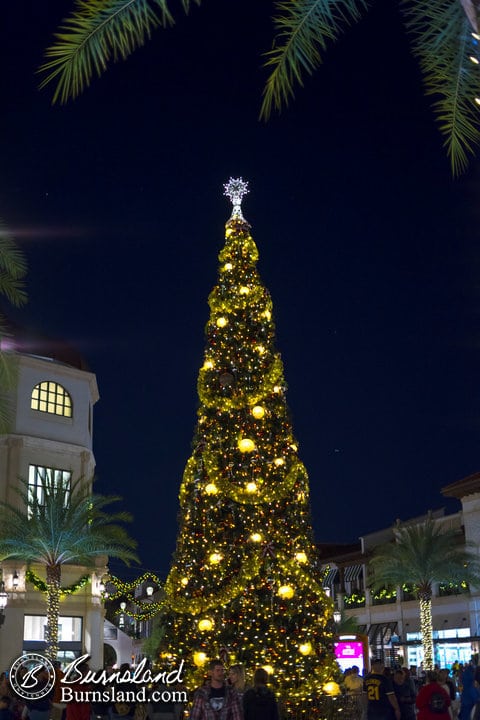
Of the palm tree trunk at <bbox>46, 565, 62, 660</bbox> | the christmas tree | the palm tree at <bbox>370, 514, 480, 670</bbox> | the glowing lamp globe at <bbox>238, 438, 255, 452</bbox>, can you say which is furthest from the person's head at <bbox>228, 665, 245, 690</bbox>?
the palm tree at <bbox>370, 514, 480, 670</bbox>

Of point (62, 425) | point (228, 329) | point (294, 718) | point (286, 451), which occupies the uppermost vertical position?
point (62, 425)

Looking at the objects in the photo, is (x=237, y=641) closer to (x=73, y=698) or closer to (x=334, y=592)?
(x=73, y=698)

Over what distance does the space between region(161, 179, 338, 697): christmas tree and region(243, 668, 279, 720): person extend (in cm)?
758

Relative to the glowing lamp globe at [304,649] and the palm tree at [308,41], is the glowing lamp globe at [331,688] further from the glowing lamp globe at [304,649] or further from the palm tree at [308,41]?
the palm tree at [308,41]

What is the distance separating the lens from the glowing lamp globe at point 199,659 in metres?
17.5

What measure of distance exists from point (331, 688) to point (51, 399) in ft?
112

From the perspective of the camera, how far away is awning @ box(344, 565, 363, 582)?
71.9 m

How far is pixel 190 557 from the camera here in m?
18.3

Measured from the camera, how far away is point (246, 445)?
733 inches

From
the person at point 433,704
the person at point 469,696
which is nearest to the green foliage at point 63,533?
the person at point 469,696

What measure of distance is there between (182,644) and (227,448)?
158 inches

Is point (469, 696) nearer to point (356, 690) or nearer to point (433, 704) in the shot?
point (356, 690)

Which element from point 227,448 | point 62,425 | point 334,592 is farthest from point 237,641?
point 334,592

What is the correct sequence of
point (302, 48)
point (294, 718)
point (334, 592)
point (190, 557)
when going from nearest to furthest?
point (302, 48) → point (294, 718) → point (190, 557) → point (334, 592)
